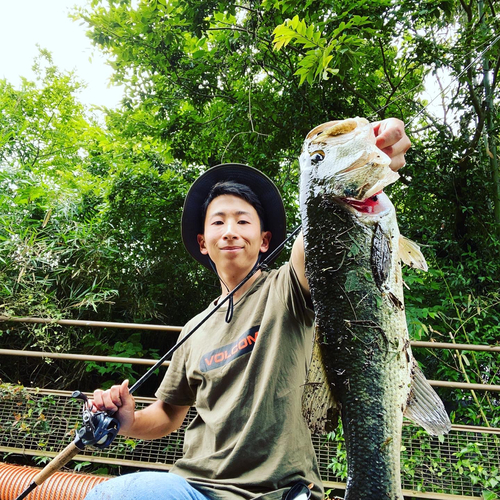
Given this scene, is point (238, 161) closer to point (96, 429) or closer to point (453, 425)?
point (453, 425)

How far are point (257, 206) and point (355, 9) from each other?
3.08m

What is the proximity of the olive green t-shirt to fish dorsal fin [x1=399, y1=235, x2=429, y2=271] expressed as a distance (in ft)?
1.18

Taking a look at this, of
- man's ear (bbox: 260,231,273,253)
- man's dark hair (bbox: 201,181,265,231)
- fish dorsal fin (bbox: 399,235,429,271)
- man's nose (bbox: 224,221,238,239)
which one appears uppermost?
man's dark hair (bbox: 201,181,265,231)

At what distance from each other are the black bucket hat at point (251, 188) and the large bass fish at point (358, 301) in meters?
0.57

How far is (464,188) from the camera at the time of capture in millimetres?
4992

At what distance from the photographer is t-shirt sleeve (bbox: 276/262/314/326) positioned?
1438 millimetres

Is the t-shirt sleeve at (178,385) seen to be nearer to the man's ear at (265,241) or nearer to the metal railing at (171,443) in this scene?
the man's ear at (265,241)

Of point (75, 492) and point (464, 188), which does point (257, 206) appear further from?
point (464, 188)

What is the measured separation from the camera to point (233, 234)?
1.66 meters

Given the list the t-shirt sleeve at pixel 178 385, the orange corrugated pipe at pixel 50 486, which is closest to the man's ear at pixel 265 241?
the t-shirt sleeve at pixel 178 385

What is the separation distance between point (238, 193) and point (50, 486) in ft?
7.54

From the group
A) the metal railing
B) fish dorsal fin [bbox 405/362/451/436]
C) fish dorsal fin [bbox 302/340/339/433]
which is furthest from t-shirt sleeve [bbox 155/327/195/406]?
the metal railing

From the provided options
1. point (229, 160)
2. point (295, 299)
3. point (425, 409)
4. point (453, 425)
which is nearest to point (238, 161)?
point (229, 160)

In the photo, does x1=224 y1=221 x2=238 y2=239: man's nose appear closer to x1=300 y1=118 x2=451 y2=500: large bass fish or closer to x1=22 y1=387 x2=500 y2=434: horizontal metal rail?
x1=300 y1=118 x2=451 y2=500: large bass fish
